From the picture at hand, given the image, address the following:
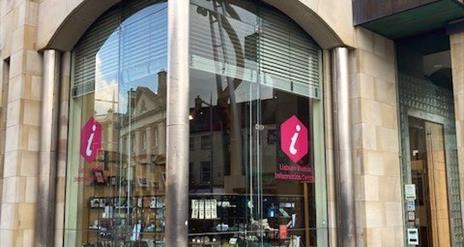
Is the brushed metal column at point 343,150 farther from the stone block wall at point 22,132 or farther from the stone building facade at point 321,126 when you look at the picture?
the stone block wall at point 22,132

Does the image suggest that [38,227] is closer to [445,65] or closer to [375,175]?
[375,175]

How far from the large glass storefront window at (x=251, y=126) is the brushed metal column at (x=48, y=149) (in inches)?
162

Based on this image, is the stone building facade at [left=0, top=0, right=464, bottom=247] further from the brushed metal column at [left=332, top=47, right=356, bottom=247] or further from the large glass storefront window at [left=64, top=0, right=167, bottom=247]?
the large glass storefront window at [left=64, top=0, right=167, bottom=247]

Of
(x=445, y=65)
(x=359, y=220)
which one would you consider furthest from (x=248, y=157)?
(x=445, y=65)

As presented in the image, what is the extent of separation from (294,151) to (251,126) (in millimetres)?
1349

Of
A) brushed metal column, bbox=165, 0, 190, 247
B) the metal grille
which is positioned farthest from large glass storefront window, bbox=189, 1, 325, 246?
the metal grille

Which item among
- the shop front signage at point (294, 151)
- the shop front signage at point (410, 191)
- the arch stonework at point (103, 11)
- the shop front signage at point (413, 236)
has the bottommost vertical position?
the shop front signage at point (413, 236)

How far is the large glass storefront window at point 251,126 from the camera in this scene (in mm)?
9734

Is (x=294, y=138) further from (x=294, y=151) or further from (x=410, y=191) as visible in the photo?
(x=410, y=191)

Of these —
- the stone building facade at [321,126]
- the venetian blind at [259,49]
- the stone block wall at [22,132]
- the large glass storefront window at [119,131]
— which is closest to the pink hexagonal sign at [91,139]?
the large glass storefront window at [119,131]

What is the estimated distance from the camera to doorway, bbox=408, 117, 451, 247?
1220cm

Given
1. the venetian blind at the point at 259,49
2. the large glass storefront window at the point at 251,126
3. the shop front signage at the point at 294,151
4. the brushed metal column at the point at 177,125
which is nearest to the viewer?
the brushed metal column at the point at 177,125

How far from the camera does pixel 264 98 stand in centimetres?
1096

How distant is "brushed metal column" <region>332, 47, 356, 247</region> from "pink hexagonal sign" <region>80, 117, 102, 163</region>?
5209mm
